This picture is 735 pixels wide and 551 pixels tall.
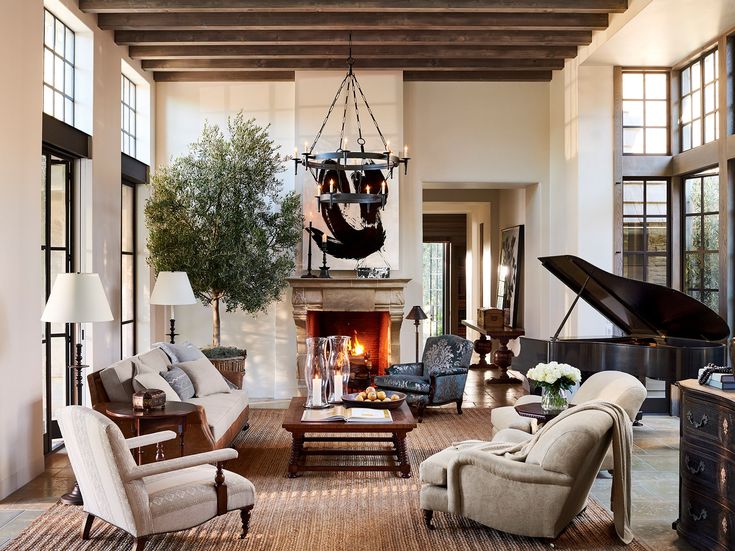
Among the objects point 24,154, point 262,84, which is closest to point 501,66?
point 262,84

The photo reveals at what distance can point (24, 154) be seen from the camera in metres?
5.30

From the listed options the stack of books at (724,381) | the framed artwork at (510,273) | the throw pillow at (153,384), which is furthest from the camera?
the framed artwork at (510,273)

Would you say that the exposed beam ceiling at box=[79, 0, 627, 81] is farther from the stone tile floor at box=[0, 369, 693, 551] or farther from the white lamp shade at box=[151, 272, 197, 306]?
A: the stone tile floor at box=[0, 369, 693, 551]

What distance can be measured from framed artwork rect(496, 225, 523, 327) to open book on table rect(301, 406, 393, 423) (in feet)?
17.0

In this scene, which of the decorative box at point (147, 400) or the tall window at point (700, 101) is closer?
the decorative box at point (147, 400)

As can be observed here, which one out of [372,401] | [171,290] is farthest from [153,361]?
[372,401]

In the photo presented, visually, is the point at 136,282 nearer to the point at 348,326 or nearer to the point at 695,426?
the point at 348,326

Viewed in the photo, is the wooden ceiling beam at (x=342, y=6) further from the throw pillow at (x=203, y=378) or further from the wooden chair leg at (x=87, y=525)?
the wooden chair leg at (x=87, y=525)

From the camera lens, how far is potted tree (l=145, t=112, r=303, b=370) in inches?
321

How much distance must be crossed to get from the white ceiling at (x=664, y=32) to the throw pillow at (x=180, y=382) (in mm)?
5038

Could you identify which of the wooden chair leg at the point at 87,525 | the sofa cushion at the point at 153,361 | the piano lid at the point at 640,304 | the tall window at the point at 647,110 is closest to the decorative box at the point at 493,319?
the tall window at the point at 647,110

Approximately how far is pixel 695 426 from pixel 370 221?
5.30 m

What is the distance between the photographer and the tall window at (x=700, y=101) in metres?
7.35

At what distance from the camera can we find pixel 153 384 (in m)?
5.36
